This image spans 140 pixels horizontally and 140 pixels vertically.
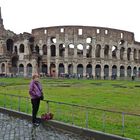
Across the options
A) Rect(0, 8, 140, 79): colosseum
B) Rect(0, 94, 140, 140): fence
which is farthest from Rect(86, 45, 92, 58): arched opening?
Rect(0, 94, 140, 140): fence

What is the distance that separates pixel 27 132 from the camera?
10.3 m

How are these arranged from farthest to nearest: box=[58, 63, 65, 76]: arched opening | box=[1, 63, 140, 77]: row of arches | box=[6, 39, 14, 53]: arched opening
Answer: box=[6, 39, 14, 53]: arched opening
box=[58, 63, 65, 76]: arched opening
box=[1, 63, 140, 77]: row of arches

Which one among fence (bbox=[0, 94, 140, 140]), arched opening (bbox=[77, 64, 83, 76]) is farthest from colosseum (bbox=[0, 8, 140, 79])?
fence (bbox=[0, 94, 140, 140])

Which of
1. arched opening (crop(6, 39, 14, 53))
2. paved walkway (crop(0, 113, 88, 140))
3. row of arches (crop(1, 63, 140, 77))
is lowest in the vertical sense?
paved walkway (crop(0, 113, 88, 140))

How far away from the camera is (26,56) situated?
69.0m

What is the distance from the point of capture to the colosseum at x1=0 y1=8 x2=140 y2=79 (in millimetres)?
69688

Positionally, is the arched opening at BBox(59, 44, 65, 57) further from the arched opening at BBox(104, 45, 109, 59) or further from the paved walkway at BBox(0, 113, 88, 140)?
the paved walkway at BBox(0, 113, 88, 140)

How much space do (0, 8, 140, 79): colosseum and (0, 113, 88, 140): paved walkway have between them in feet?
185

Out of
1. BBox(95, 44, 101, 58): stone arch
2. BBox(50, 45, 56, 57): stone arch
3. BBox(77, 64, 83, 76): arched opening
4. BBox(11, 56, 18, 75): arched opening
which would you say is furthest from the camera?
BBox(95, 44, 101, 58): stone arch

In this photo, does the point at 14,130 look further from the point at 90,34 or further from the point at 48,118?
the point at 90,34

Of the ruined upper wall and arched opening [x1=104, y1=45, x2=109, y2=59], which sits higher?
the ruined upper wall

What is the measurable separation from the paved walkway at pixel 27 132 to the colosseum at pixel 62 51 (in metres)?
56.3

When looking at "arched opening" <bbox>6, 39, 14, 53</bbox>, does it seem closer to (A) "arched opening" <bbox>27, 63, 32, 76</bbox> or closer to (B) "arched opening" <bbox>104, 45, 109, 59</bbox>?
(A) "arched opening" <bbox>27, 63, 32, 76</bbox>

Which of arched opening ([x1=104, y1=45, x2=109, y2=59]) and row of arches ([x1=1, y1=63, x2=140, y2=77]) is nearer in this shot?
row of arches ([x1=1, y1=63, x2=140, y2=77])
